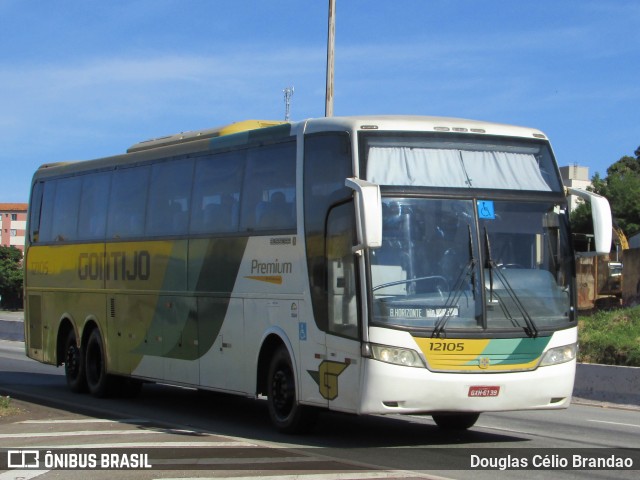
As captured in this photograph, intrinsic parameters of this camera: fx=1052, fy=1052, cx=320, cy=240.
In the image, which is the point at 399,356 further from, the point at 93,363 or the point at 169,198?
the point at 93,363

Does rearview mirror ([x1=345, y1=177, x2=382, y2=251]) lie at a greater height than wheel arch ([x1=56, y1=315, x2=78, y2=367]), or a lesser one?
greater

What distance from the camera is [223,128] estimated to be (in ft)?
51.2

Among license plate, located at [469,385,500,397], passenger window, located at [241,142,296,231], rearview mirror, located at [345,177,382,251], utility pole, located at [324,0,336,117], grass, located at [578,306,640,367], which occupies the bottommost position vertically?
license plate, located at [469,385,500,397]

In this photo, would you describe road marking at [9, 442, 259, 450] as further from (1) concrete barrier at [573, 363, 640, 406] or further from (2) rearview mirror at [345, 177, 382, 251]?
(1) concrete barrier at [573, 363, 640, 406]

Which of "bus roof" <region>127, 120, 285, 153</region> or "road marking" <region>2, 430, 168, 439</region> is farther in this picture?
"bus roof" <region>127, 120, 285, 153</region>

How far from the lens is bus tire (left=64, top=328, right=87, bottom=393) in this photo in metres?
19.0

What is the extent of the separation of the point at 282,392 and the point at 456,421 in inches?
89.9

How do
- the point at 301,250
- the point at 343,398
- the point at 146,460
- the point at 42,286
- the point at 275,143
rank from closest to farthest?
1. the point at 146,460
2. the point at 343,398
3. the point at 301,250
4. the point at 275,143
5. the point at 42,286

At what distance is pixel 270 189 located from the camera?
13484 mm

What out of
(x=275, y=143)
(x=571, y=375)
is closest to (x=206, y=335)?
(x=275, y=143)

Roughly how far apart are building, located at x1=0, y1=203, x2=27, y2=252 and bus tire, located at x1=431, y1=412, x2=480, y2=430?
14156 centimetres

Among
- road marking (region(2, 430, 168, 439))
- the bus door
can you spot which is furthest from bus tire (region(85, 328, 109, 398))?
the bus door

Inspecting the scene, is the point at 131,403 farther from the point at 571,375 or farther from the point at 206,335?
the point at 571,375

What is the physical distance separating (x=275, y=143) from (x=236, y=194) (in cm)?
110
